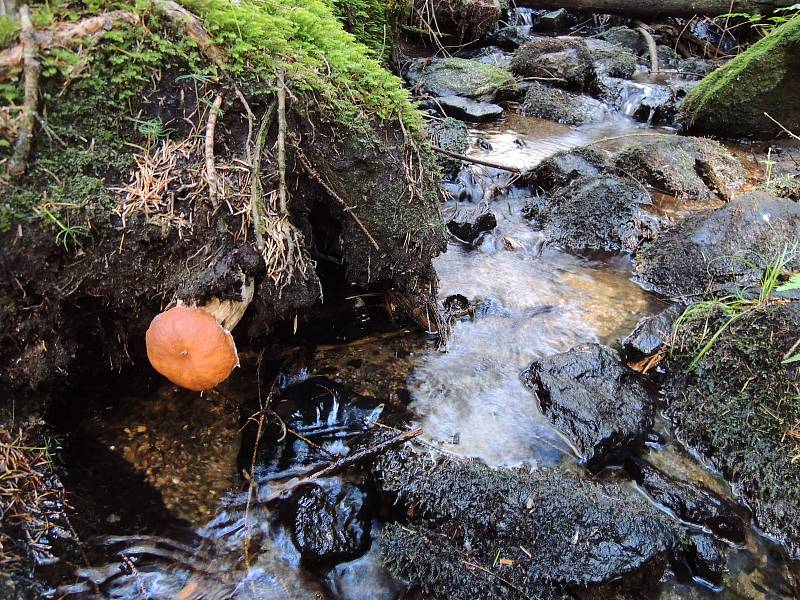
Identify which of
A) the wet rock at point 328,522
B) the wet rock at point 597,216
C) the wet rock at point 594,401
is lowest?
the wet rock at point 597,216

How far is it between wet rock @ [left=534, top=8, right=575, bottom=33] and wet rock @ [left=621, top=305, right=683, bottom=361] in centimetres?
1179

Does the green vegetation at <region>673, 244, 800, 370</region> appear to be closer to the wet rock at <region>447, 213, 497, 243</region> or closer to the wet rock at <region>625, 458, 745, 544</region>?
the wet rock at <region>625, 458, 745, 544</region>

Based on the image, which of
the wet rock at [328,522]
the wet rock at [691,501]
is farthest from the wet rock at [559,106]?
the wet rock at [328,522]

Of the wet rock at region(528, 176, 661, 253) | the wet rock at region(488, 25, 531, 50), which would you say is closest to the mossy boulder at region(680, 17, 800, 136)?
the wet rock at region(528, 176, 661, 253)

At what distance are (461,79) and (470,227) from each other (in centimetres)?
490

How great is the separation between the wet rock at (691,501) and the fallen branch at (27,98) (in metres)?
3.88

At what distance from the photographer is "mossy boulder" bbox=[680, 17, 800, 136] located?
848cm

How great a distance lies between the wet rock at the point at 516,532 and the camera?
108 inches

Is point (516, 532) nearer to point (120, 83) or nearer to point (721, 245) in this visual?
point (120, 83)

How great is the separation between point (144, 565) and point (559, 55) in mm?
11189

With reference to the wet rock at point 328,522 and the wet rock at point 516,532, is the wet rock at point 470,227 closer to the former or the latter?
the wet rock at point 516,532

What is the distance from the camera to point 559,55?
10797mm

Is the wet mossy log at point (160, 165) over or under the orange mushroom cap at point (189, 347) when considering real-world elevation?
over

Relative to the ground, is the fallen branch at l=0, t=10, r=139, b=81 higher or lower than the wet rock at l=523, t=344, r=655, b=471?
higher
